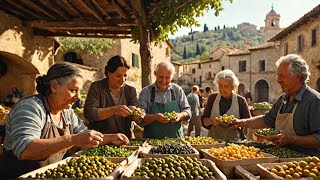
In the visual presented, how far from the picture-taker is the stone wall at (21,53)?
9859 millimetres

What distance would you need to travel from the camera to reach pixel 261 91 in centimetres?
3981

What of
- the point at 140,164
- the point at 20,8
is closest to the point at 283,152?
the point at 140,164

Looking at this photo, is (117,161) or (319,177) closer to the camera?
(319,177)

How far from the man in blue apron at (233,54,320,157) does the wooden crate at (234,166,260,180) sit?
1.74 ft

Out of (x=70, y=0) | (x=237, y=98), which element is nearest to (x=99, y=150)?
(x=237, y=98)

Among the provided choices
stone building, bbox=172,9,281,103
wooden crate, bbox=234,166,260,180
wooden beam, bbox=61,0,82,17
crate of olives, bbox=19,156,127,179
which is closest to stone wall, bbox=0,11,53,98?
wooden beam, bbox=61,0,82,17

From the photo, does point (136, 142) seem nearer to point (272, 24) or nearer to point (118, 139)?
point (118, 139)

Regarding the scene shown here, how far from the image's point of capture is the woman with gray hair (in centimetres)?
496

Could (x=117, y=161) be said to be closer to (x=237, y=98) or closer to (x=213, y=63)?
(x=237, y=98)

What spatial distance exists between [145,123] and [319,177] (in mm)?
2562

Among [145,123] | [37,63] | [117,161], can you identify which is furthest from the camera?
[37,63]

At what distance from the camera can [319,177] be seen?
93.6 inches

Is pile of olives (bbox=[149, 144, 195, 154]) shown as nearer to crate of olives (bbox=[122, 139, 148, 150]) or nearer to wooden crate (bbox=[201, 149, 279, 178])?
crate of olives (bbox=[122, 139, 148, 150])

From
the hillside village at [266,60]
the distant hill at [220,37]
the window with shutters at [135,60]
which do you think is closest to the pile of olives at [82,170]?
the hillside village at [266,60]
